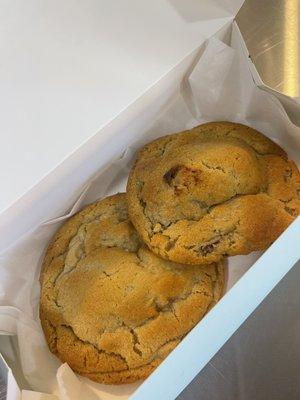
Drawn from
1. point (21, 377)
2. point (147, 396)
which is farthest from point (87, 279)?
point (147, 396)

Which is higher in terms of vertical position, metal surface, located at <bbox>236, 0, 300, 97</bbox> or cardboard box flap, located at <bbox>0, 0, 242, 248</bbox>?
cardboard box flap, located at <bbox>0, 0, 242, 248</bbox>

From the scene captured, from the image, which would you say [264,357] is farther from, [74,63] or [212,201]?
[74,63]

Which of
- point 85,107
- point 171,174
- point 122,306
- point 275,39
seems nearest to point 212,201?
point 171,174

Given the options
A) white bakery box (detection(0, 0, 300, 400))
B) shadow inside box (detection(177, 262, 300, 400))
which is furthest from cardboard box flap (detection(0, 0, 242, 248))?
shadow inside box (detection(177, 262, 300, 400))

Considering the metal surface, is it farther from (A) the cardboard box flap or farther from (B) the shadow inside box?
(B) the shadow inside box

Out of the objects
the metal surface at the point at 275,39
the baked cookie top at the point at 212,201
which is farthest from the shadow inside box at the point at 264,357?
the metal surface at the point at 275,39

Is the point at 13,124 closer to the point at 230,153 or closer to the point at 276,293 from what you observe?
the point at 230,153
